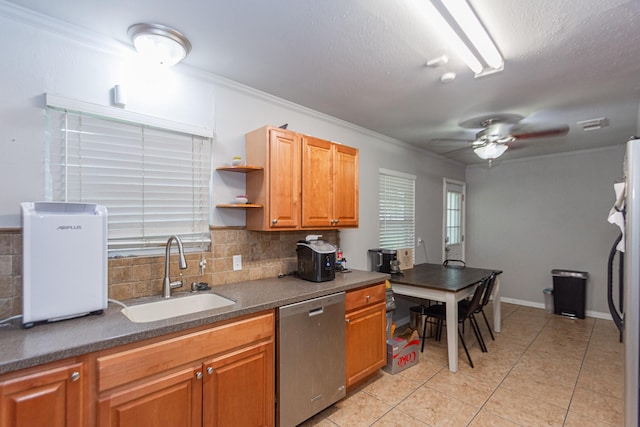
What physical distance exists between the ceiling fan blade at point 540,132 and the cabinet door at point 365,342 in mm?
2837

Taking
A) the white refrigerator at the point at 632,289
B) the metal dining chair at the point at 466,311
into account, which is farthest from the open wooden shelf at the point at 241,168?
the metal dining chair at the point at 466,311

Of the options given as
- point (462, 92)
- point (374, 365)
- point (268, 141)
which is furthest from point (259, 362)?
point (462, 92)

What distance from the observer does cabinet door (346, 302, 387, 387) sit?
7.93ft

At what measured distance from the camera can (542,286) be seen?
201 inches

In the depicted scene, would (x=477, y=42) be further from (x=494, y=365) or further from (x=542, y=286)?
(x=542, y=286)

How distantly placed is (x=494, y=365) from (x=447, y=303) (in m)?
0.83

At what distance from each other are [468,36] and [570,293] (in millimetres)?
4675

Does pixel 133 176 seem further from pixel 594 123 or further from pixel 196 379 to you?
pixel 594 123

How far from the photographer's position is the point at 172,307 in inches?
79.0

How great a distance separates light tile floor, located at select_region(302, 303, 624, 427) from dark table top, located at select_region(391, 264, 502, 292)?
0.79 m

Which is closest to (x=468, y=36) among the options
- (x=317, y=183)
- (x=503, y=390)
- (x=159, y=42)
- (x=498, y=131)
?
(x=317, y=183)

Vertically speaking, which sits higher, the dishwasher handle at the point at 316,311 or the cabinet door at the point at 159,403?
the dishwasher handle at the point at 316,311

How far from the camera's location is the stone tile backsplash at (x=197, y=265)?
1.58 metres

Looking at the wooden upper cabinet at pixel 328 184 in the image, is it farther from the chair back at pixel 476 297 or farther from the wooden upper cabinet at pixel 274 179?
the chair back at pixel 476 297
